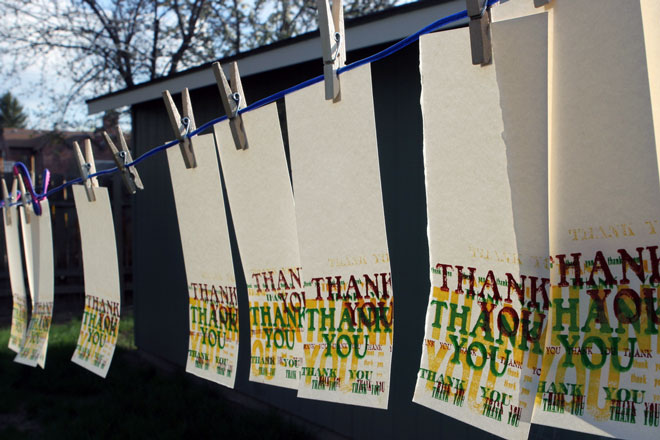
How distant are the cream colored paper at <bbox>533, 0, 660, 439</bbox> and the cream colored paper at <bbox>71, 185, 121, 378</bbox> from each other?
1.87 metres

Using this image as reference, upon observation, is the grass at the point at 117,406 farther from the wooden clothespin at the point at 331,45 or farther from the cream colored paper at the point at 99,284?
the wooden clothespin at the point at 331,45

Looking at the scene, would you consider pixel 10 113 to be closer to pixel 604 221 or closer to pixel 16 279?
pixel 16 279

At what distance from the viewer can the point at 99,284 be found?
269cm

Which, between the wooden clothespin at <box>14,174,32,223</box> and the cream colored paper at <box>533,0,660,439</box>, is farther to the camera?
the wooden clothespin at <box>14,174,32,223</box>

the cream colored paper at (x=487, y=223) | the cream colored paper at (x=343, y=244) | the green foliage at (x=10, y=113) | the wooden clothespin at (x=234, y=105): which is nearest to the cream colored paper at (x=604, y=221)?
the cream colored paper at (x=487, y=223)

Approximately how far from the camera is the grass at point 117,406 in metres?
4.38

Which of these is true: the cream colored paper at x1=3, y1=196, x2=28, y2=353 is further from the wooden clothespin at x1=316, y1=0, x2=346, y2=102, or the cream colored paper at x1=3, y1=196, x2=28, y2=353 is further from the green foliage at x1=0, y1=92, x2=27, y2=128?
the green foliage at x1=0, y1=92, x2=27, y2=128

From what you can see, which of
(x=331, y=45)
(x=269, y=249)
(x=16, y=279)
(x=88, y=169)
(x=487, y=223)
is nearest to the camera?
(x=487, y=223)

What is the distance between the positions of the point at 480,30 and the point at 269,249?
913 mm

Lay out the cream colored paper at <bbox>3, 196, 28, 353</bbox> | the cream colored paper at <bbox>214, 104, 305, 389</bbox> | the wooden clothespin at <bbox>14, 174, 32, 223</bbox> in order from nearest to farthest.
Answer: the cream colored paper at <bbox>214, 104, 305, 389</bbox> < the wooden clothespin at <bbox>14, 174, 32, 223</bbox> < the cream colored paper at <bbox>3, 196, 28, 353</bbox>

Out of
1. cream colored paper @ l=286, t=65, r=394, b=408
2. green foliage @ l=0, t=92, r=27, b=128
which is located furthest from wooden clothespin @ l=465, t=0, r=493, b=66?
green foliage @ l=0, t=92, r=27, b=128

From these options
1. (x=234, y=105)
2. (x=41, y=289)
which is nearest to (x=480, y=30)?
(x=234, y=105)

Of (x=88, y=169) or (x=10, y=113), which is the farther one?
(x=10, y=113)

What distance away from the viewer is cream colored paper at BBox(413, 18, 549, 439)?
4.04ft
